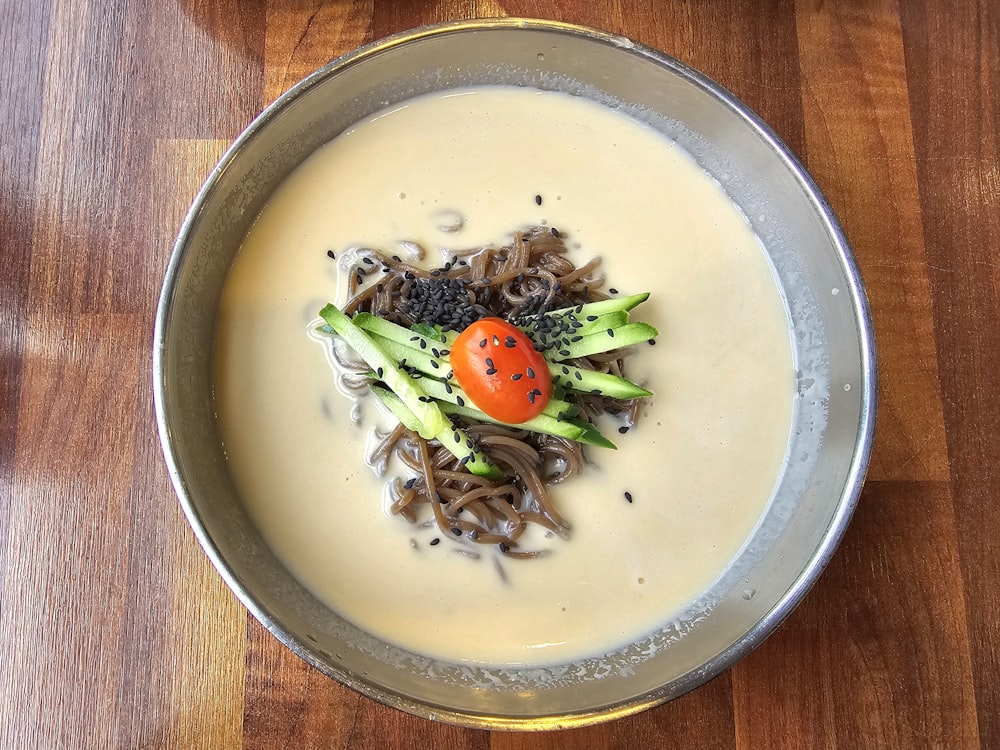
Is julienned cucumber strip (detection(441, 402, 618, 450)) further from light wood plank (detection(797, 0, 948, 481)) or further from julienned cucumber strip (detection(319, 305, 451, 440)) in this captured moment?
light wood plank (detection(797, 0, 948, 481))

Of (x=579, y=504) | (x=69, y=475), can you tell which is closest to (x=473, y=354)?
(x=579, y=504)

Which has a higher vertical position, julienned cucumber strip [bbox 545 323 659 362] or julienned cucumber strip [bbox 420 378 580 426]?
julienned cucumber strip [bbox 545 323 659 362]

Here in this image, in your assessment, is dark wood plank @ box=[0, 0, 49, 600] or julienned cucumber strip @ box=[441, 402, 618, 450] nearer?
julienned cucumber strip @ box=[441, 402, 618, 450]

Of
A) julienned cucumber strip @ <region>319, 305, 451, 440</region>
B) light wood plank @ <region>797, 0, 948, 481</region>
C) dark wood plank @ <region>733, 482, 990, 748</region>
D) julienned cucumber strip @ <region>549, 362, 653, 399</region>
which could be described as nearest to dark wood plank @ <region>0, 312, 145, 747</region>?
julienned cucumber strip @ <region>319, 305, 451, 440</region>

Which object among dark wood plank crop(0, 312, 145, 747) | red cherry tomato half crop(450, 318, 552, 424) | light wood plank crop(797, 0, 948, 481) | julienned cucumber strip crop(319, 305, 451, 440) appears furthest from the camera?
light wood plank crop(797, 0, 948, 481)

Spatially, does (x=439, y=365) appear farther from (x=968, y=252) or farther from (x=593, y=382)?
(x=968, y=252)

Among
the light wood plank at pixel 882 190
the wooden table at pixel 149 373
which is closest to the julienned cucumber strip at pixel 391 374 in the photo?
the wooden table at pixel 149 373

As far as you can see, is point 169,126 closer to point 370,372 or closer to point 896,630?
point 370,372

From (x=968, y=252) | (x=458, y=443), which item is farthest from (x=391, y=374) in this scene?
(x=968, y=252)
